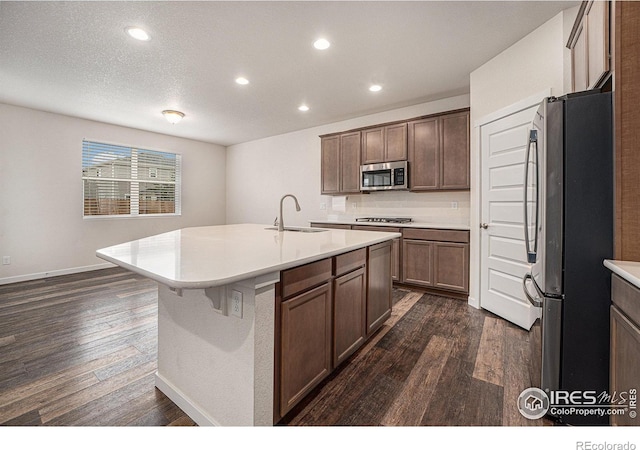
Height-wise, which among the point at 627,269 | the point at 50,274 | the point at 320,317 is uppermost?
the point at 627,269

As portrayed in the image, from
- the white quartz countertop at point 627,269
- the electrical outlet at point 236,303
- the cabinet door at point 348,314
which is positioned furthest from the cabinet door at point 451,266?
the electrical outlet at point 236,303

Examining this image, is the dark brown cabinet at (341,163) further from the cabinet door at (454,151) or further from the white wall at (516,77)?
the white wall at (516,77)

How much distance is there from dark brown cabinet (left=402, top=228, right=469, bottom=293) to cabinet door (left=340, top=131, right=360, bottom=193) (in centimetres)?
126

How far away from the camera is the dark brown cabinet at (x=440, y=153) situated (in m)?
3.54

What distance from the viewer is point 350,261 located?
6.59ft

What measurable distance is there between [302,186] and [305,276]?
4239mm

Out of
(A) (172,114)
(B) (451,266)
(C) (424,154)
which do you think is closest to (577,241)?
(B) (451,266)

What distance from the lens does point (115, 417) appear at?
1.53 m

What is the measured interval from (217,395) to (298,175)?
4.66m

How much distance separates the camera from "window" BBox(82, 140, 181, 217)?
494 centimetres

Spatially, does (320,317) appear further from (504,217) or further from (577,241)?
(504,217)

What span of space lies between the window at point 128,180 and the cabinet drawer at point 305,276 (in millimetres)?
5168

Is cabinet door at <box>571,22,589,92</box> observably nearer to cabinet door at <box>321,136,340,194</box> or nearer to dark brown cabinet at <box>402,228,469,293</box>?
dark brown cabinet at <box>402,228,469,293</box>

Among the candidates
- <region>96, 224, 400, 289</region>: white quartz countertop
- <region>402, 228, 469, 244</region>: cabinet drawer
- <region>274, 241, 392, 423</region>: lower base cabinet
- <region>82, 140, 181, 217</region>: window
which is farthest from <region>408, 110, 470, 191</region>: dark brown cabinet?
<region>82, 140, 181, 217</region>: window
